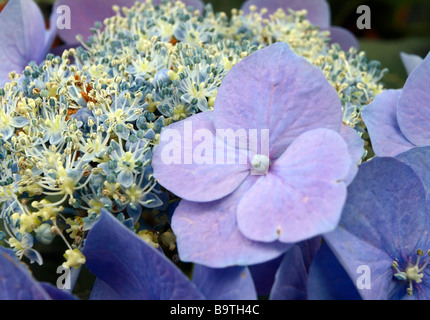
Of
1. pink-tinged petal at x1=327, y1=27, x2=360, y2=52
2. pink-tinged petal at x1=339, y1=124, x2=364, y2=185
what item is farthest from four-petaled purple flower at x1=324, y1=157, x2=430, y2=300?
pink-tinged petal at x1=327, y1=27, x2=360, y2=52

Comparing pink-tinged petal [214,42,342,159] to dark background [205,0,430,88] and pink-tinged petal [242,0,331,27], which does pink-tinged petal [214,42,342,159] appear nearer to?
pink-tinged petal [242,0,331,27]

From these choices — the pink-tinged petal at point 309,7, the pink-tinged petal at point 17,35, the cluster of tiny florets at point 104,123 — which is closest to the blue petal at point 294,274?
the cluster of tiny florets at point 104,123

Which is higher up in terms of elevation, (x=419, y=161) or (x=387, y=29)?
(x=419, y=161)

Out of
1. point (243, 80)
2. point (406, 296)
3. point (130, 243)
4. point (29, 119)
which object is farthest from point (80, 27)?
point (406, 296)

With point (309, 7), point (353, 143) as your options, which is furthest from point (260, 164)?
point (309, 7)

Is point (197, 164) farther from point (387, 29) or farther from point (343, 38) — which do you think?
point (387, 29)

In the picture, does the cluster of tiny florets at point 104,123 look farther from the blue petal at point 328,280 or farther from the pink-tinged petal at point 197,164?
the blue petal at point 328,280

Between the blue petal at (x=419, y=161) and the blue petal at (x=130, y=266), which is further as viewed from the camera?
the blue petal at (x=419, y=161)
